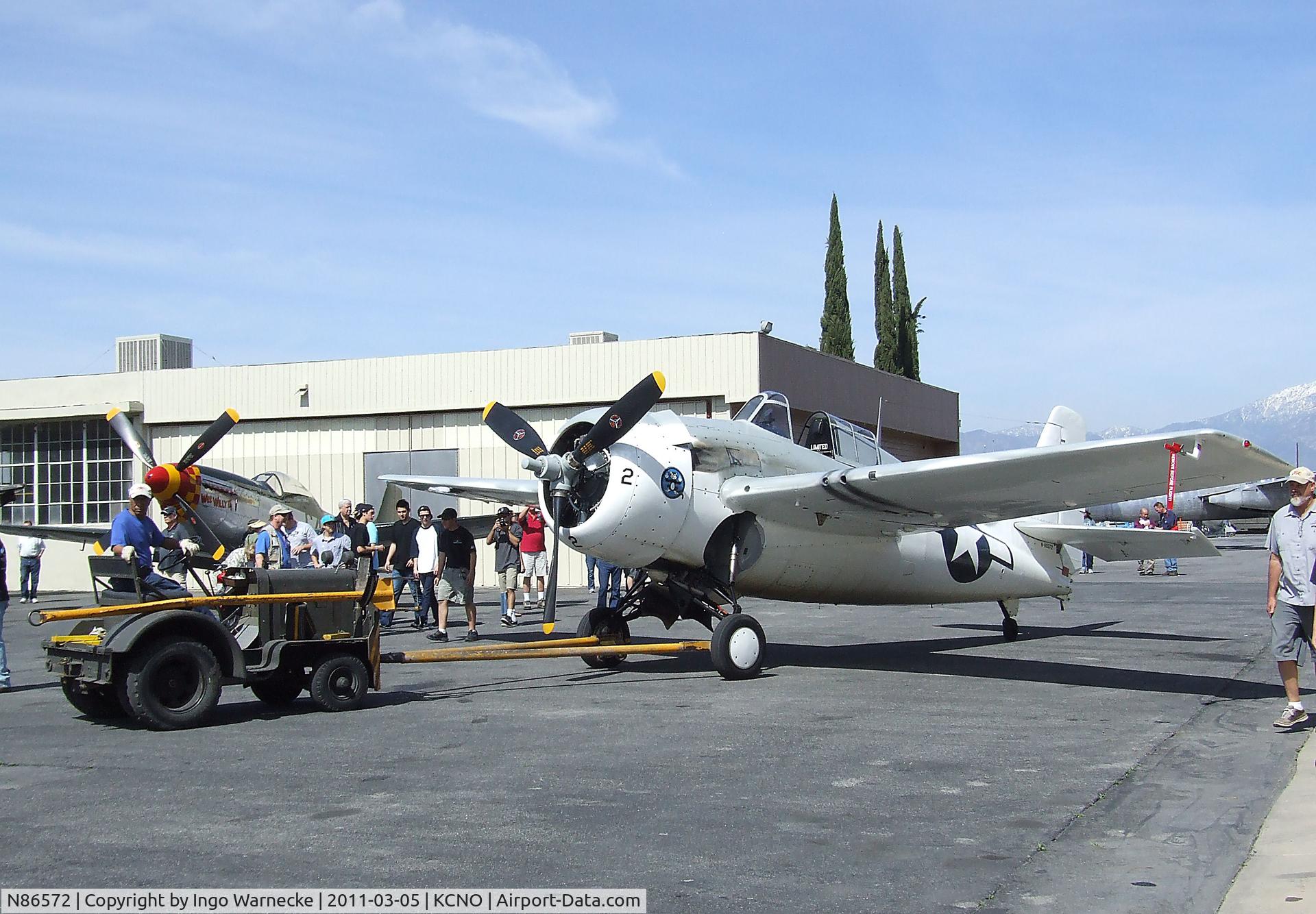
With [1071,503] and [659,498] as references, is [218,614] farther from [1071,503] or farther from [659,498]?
[1071,503]

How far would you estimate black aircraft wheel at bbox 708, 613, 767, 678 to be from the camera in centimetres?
1120

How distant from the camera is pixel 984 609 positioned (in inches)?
780

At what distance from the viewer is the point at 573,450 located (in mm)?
11164

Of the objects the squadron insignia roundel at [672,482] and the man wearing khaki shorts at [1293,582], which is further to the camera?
the squadron insignia roundel at [672,482]

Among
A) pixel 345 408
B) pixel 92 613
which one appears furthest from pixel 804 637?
pixel 345 408

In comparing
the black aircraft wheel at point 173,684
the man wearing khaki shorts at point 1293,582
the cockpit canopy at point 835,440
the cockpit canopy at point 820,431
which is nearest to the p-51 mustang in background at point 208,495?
the black aircraft wheel at point 173,684

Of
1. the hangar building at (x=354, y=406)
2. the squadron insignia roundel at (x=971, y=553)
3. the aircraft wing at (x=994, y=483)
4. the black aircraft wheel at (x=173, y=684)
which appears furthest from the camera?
the hangar building at (x=354, y=406)

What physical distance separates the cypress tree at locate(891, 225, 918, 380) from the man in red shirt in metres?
36.5

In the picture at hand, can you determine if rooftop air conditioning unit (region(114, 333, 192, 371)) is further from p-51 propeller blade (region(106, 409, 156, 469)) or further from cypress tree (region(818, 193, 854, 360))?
cypress tree (region(818, 193, 854, 360))

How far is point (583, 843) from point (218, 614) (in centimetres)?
534

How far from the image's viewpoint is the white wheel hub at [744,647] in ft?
36.9

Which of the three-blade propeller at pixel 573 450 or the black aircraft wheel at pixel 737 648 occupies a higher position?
the three-blade propeller at pixel 573 450

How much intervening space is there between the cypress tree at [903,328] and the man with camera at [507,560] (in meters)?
38.5

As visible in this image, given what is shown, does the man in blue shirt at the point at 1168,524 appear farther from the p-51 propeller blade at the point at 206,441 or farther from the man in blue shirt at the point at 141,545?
the man in blue shirt at the point at 141,545
